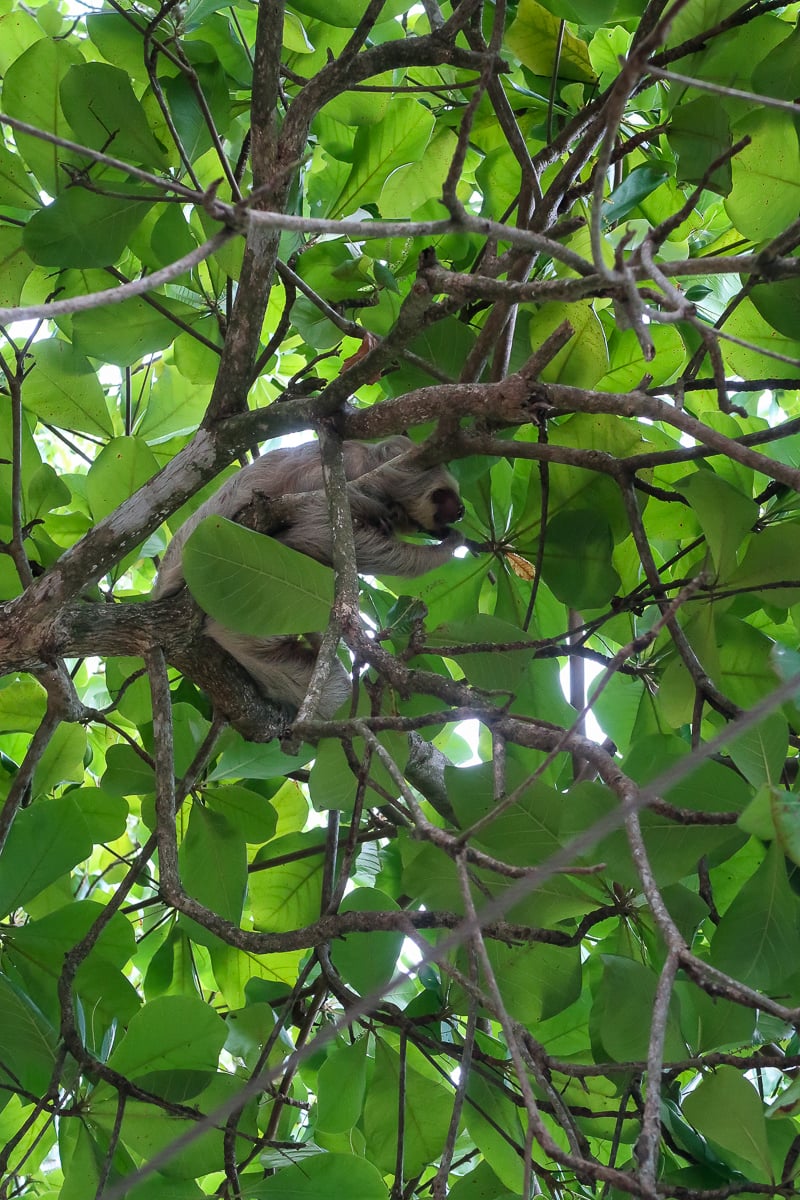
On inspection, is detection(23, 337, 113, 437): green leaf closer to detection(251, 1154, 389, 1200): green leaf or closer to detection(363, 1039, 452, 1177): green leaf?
detection(363, 1039, 452, 1177): green leaf

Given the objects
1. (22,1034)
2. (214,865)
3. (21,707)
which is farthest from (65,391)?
(22,1034)

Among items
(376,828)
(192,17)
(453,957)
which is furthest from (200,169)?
(453,957)

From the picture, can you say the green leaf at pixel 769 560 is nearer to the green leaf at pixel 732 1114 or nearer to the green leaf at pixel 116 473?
the green leaf at pixel 732 1114

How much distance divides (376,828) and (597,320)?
1524mm

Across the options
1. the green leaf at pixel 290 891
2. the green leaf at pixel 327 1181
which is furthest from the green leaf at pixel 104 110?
the green leaf at pixel 327 1181

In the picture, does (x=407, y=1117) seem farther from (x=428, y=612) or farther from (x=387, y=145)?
(x=387, y=145)

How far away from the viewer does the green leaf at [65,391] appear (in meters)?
2.69

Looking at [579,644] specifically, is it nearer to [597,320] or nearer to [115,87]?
[597,320]

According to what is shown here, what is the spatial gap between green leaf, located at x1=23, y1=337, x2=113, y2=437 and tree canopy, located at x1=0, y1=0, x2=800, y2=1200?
0.01 metres

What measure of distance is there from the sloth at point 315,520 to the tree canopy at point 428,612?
7.7 inches

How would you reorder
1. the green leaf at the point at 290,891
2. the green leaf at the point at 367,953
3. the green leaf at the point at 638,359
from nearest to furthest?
the green leaf at the point at 367,953
the green leaf at the point at 638,359
the green leaf at the point at 290,891

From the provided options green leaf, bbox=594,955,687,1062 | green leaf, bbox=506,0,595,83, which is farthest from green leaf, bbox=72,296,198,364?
green leaf, bbox=594,955,687,1062

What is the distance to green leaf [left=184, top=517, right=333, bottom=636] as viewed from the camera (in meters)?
1.76

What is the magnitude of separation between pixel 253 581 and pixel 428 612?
2.10 ft
